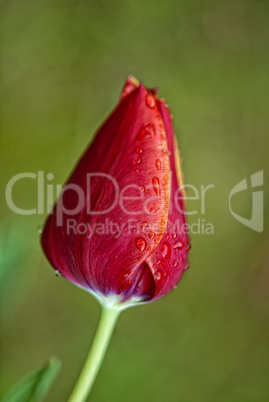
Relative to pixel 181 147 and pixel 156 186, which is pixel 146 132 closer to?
pixel 156 186

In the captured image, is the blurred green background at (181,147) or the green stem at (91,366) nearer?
the green stem at (91,366)

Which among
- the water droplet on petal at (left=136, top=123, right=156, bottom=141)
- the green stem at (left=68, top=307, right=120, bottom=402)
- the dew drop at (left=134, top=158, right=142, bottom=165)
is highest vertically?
the water droplet on petal at (left=136, top=123, right=156, bottom=141)

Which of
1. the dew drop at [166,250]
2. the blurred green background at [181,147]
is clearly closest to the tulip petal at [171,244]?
the dew drop at [166,250]

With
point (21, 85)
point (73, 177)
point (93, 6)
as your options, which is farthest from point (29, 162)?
point (73, 177)

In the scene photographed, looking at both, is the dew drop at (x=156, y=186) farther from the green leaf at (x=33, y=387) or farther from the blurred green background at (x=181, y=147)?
the blurred green background at (x=181, y=147)

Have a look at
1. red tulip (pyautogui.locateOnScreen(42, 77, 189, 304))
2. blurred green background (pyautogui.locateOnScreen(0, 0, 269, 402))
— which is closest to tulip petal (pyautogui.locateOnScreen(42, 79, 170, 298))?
red tulip (pyautogui.locateOnScreen(42, 77, 189, 304))

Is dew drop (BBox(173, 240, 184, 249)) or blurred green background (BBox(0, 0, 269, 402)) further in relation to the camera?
blurred green background (BBox(0, 0, 269, 402))

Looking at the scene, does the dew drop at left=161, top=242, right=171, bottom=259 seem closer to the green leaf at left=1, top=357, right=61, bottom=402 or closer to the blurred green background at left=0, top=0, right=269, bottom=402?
the green leaf at left=1, top=357, right=61, bottom=402

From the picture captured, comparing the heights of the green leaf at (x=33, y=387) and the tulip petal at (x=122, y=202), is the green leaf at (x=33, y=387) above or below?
below

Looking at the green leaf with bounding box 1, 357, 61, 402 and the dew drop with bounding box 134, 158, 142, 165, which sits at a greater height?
the dew drop with bounding box 134, 158, 142, 165
